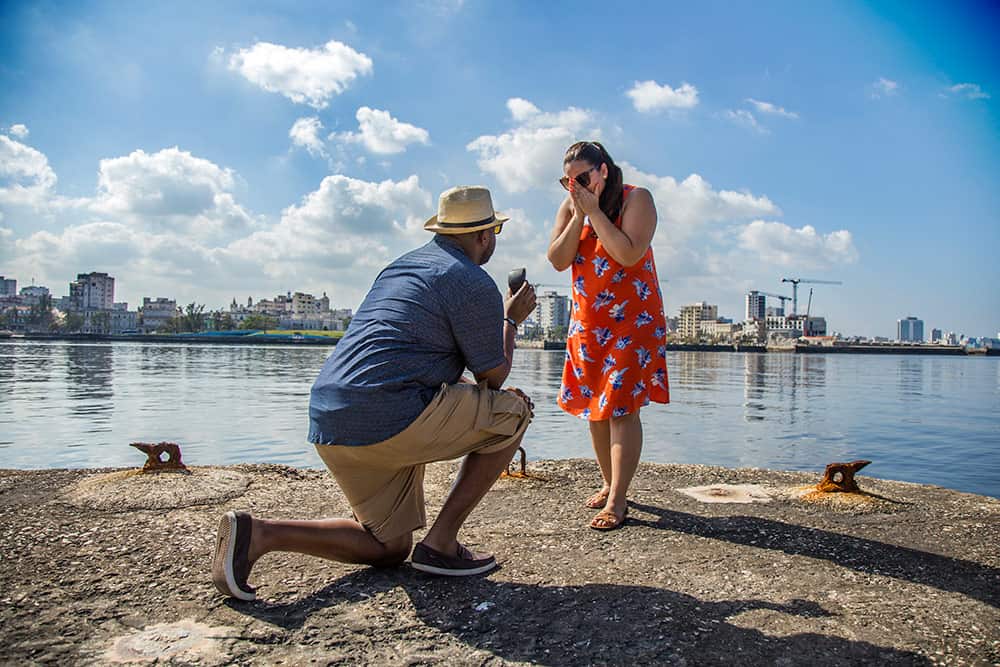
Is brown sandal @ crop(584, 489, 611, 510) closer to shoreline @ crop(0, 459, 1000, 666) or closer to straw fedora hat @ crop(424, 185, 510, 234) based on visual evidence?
shoreline @ crop(0, 459, 1000, 666)

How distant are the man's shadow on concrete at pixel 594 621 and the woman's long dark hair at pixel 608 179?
1.99 meters

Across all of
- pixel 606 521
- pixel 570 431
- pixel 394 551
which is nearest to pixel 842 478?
pixel 606 521

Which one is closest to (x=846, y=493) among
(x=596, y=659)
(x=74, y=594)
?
(x=596, y=659)

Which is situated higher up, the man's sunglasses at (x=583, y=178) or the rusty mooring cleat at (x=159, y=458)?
the man's sunglasses at (x=583, y=178)

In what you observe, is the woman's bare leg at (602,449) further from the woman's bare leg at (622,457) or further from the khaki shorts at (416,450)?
the khaki shorts at (416,450)

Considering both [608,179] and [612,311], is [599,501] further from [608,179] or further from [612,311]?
[608,179]

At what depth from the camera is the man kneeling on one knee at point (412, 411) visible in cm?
252

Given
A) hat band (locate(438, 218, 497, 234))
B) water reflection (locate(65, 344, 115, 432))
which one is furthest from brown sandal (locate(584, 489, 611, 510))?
water reflection (locate(65, 344, 115, 432))

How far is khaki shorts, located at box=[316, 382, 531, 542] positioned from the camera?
2561 millimetres

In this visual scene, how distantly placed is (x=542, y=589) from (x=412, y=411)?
89 cm

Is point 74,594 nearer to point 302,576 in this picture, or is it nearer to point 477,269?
point 302,576

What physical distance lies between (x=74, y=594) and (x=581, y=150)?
306 cm

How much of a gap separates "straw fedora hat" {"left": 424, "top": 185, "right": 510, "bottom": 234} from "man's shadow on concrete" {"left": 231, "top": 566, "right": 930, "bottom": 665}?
1442mm

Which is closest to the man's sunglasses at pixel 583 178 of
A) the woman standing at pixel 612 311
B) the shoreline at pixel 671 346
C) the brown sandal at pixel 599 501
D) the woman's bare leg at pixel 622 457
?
the woman standing at pixel 612 311
